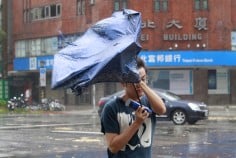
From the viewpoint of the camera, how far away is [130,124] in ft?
13.4

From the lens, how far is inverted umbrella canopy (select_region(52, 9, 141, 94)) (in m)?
3.65

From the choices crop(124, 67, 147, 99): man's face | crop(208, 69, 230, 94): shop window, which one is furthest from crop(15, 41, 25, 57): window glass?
crop(124, 67, 147, 99): man's face

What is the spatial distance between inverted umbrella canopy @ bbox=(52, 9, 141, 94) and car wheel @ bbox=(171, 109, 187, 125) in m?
19.5

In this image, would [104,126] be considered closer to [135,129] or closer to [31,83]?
[135,129]

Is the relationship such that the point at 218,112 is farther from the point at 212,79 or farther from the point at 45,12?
the point at 45,12

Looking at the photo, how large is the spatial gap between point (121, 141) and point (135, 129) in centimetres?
15

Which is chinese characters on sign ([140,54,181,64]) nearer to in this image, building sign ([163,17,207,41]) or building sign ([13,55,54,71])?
building sign ([163,17,207,41])

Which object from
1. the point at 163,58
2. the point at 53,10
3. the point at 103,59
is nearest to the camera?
the point at 103,59

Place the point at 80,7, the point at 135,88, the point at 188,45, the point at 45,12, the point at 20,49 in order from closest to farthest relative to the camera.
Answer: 1. the point at 135,88
2. the point at 188,45
3. the point at 80,7
4. the point at 45,12
5. the point at 20,49

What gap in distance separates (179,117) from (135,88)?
1956 cm

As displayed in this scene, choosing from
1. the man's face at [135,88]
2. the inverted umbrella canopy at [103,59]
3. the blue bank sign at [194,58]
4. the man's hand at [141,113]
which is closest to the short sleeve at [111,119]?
the man's face at [135,88]

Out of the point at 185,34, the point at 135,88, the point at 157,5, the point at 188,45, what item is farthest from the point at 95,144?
the point at 157,5

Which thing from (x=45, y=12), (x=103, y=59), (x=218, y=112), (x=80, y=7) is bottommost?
(x=218, y=112)

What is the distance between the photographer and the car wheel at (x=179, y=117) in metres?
23.2
